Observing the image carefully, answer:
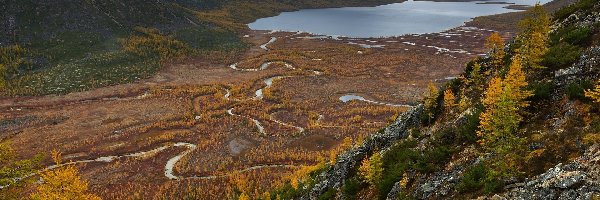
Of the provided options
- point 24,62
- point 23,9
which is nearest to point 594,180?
point 24,62

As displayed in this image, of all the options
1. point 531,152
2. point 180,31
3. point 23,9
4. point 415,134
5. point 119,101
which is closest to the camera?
point 531,152

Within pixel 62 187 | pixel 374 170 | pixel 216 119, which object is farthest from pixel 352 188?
pixel 216 119

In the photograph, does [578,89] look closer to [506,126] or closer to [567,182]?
[506,126]

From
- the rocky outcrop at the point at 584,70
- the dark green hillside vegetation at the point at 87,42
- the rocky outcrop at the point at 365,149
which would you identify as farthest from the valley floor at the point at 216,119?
the rocky outcrop at the point at 584,70

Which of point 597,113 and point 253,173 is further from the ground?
point 597,113

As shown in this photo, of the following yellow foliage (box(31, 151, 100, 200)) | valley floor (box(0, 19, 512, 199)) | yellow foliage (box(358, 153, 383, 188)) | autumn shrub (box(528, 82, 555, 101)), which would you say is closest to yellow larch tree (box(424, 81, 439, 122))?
yellow foliage (box(358, 153, 383, 188))

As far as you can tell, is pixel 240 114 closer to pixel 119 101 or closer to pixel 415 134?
pixel 119 101

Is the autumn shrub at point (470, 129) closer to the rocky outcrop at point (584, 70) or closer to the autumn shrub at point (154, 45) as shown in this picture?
the rocky outcrop at point (584, 70)
